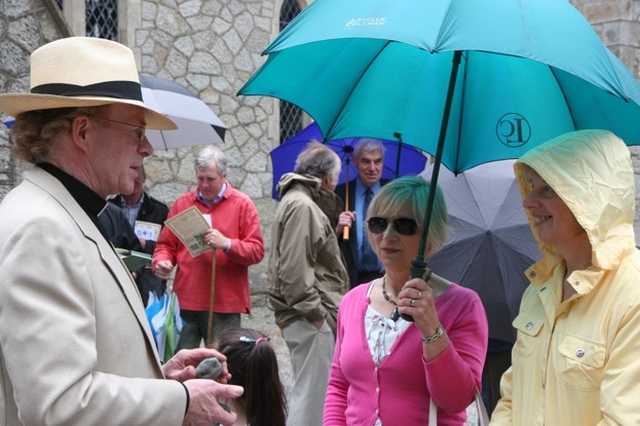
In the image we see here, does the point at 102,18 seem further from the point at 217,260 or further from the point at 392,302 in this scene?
the point at 392,302

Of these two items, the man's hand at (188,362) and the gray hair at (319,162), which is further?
the gray hair at (319,162)

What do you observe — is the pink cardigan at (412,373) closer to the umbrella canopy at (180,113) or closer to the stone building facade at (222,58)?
the umbrella canopy at (180,113)

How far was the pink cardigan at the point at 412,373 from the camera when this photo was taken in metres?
3.06

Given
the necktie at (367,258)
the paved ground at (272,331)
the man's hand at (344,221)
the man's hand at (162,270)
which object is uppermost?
the man's hand at (344,221)

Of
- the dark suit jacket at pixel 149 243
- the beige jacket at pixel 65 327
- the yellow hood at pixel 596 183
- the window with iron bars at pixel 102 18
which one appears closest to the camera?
the beige jacket at pixel 65 327

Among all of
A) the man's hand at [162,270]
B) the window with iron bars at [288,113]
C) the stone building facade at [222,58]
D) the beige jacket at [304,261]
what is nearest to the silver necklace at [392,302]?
the beige jacket at [304,261]

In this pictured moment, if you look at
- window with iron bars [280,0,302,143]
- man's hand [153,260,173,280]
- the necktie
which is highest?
window with iron bars [280,0,302,143]

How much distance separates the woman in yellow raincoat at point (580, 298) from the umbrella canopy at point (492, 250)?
1.49 m

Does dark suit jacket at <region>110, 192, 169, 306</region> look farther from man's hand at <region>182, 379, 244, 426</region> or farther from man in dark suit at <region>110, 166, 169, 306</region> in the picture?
man's hand at <region>182, 379, 244, 426</region>

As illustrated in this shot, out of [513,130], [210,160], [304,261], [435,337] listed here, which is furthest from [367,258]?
[435,337]

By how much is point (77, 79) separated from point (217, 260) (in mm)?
4394

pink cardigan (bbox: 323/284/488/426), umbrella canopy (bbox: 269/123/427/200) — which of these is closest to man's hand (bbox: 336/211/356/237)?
umbrella canopy (bbox: 269/123/427/200)

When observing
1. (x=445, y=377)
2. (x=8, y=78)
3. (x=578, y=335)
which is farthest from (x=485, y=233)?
(x=8, y=78)

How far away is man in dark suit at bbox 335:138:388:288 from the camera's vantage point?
6.14m
